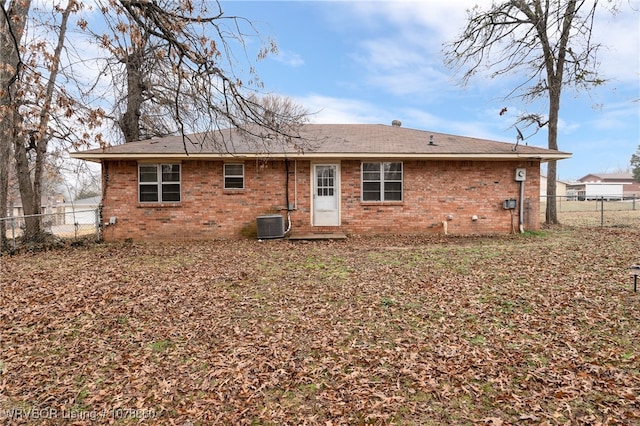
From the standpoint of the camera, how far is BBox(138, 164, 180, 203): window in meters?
10.9

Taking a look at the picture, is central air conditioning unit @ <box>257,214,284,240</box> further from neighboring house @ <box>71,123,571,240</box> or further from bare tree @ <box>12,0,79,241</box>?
bare tree @ <box>12,0,79,241</box>

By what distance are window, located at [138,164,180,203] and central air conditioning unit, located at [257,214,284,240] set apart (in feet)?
9.34

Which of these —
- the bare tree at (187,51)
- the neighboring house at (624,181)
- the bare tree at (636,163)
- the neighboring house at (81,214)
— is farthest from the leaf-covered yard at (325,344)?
the bare tree at (636,163)

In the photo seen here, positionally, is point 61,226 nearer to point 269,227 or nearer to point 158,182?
point 158,182

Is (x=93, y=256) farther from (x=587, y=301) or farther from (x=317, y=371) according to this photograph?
(x=587, y=301)

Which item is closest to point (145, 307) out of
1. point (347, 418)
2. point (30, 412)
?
point (30, 412)

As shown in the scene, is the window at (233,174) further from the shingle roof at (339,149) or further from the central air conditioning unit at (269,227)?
the central air conditioning unit at (269,227)

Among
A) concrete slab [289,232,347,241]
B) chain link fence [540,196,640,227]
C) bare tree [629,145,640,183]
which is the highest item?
bare tree [629,145,640,183]

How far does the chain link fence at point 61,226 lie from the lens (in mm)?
9695

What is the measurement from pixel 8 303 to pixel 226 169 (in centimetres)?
673

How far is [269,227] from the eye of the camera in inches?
415

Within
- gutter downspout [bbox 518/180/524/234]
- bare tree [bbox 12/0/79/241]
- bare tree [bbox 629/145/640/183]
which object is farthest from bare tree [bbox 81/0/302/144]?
bare tree [bbox 629/145/640/183]

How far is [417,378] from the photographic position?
308cm

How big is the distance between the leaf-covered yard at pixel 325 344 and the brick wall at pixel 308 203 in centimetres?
389
